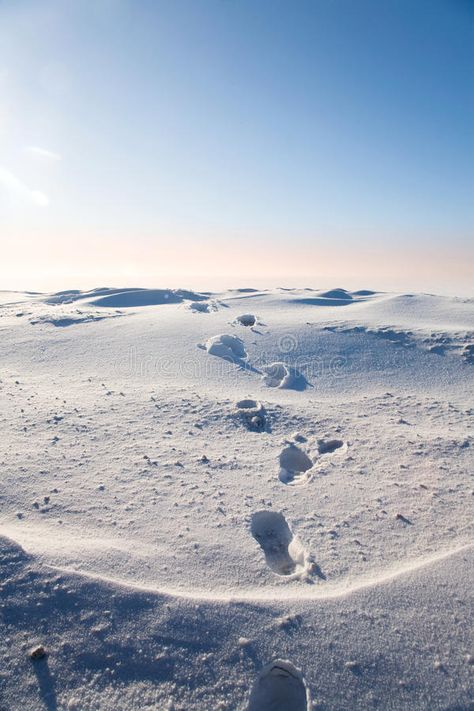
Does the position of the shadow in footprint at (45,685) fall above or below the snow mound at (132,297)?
below

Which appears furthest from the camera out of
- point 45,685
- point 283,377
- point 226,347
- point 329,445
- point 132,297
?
point 132,297

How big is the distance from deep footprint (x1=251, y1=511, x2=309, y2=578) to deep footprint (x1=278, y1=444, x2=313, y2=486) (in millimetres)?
487

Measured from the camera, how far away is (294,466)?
4047 millimetres

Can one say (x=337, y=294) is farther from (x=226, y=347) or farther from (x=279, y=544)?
(x=279, y=544)

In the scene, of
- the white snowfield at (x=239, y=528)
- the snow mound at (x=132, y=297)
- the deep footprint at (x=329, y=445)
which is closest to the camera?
the white snowfield at (x=239, y=528)

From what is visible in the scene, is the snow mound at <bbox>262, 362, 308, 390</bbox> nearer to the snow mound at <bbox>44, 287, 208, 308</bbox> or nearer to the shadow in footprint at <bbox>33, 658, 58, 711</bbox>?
the shadow in footprint at <bbox>33, 658, 58, 711</bbox>

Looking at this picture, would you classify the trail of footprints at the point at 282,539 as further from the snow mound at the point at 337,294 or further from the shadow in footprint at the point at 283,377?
the snow mound at the point at 337,294

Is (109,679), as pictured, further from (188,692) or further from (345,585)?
(345,585)

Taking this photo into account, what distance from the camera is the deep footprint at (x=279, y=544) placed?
2.87 meters

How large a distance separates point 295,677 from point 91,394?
3.93m

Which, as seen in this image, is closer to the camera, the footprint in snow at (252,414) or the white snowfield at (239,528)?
the white snowfield at (239,528)

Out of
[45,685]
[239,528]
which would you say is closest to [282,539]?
[239,528]

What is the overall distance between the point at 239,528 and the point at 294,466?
3.63 feet

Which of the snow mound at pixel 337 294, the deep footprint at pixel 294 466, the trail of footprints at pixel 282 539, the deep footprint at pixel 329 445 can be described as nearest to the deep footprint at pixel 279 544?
the trail of footprints at pixel 282 539
